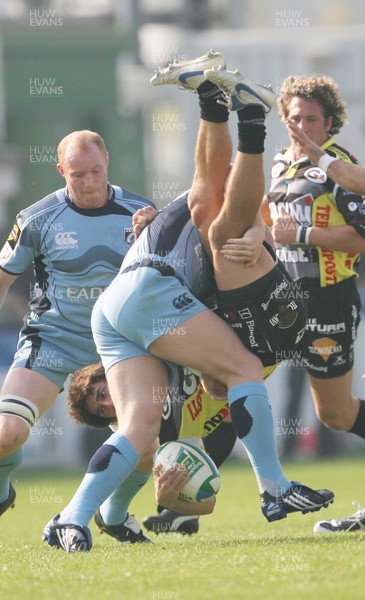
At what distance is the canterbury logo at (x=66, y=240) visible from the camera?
7523mm

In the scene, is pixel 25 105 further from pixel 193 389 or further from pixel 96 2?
pixel 193 389

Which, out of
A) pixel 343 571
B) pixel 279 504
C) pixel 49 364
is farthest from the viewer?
pixel 49 364

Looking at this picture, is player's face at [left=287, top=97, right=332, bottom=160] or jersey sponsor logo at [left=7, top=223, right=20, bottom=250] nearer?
jersey sponsor logo at [left=7, top=223, right=20, bottom=250]

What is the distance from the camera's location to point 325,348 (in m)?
7.78

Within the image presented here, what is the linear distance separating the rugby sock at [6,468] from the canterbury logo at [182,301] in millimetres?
1836

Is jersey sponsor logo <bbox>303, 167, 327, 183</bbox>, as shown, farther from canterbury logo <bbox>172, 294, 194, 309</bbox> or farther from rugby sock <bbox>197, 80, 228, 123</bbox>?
canterbury logo <bbox>172, 294, 194, 309</bbox>

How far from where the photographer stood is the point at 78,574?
17.3ft

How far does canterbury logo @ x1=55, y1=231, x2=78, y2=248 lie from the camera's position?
752 cm

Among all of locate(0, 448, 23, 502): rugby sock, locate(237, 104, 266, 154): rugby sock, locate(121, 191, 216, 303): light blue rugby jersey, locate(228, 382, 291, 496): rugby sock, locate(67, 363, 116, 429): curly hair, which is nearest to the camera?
locate(237, 104, 266, 154): rugby sock

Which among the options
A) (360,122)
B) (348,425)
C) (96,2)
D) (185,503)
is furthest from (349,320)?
(96,2)

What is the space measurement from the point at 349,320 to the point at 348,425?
0.65m

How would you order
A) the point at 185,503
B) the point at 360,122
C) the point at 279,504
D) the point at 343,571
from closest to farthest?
the point at 343,571
the point at 279,504
the point at 185,503
the point at 360,122

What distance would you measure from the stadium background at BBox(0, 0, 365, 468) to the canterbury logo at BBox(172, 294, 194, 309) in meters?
15.3

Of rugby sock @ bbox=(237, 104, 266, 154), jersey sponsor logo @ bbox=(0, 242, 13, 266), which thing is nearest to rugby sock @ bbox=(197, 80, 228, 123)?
rugby sock @ bbox=(237, 104, 266, 154)
